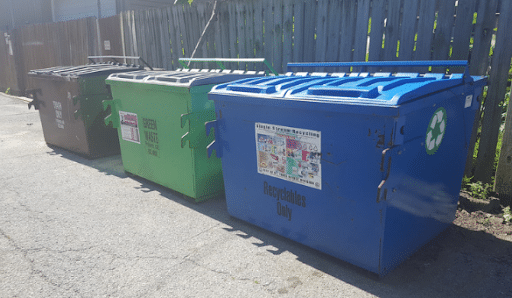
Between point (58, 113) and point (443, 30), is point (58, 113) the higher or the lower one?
the lower one

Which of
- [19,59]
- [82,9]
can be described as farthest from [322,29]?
[82,9]

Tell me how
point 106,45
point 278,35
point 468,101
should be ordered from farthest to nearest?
1. point 106,45
2. point 278,35
3. point 468,101

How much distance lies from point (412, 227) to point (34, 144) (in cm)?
605

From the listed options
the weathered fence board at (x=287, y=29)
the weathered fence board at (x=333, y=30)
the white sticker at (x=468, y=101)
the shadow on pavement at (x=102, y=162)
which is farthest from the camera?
the shadow on pavement at (x=102, y=162)

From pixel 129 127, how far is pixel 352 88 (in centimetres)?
292

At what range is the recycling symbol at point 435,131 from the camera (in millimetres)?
2484

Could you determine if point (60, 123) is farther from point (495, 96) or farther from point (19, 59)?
point (19, 59)

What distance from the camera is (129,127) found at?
14.5 feet

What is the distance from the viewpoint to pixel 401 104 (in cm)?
211

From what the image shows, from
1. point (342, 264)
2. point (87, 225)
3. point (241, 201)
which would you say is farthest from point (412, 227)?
point (87, 225)

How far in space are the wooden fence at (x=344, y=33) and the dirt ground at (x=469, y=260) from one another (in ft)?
1.87

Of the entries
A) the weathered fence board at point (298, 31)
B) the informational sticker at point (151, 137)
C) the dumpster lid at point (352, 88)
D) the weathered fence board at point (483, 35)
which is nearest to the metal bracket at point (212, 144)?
the dumpster lid at point (352, 88)

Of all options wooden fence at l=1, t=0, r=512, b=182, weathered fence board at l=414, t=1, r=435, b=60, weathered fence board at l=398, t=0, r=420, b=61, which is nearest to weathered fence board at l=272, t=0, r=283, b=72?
wooden fence at l=1, t=0, r=512, b=182

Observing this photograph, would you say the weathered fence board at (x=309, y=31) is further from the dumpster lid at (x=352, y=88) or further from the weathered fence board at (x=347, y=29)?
the dumpster lid at (x=352, y=88)
